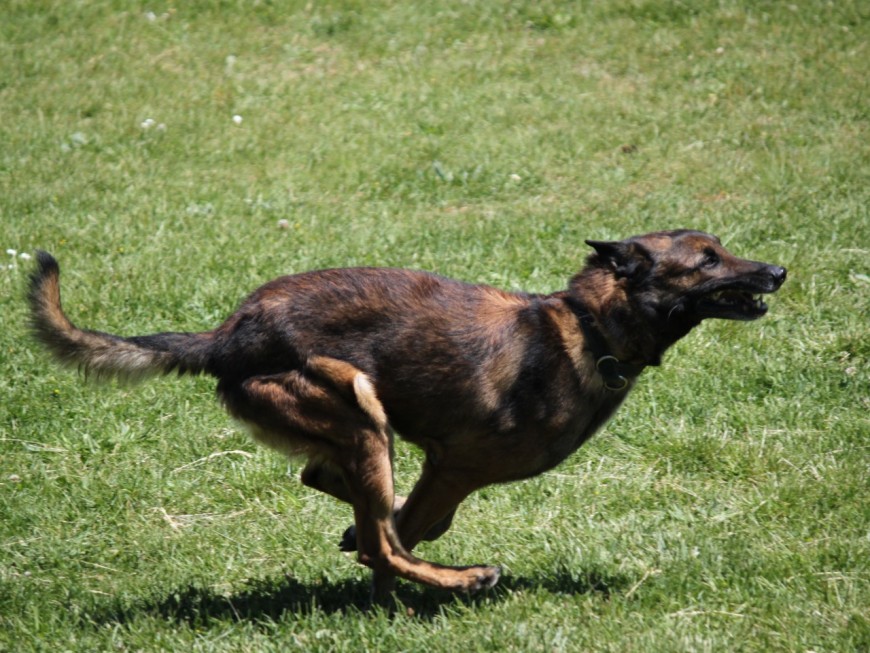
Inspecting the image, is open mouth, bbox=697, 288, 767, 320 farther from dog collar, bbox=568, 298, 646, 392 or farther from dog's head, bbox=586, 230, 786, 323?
dog collar, bbox=568, 298, 646, 392

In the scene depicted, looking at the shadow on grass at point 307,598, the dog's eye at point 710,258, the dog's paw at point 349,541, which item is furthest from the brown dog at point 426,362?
the dog's paw at point 349,541

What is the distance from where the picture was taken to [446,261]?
8.26 m

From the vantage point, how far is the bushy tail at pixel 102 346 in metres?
4.91

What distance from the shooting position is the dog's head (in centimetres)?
487

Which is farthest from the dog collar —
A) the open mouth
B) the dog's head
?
the open mouth

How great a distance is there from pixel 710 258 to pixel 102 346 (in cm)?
269

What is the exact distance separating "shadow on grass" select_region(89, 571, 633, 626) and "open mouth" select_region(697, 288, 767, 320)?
4.05 ft

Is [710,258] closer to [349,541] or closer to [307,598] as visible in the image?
[349,541]

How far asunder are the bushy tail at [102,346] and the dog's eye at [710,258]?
2190 mm

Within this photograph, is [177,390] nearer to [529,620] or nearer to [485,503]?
[485,503]

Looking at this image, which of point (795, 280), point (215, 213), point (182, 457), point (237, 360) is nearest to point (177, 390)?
point (182, 457)

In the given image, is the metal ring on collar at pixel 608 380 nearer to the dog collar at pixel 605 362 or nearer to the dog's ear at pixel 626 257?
the dog collar at pixel 605 362

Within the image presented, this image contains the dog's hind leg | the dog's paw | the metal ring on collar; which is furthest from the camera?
the dog's paw

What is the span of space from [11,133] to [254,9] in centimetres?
369
